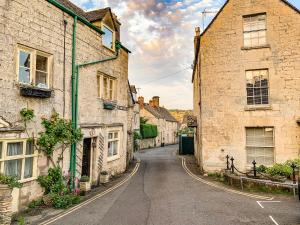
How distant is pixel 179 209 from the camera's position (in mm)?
8883

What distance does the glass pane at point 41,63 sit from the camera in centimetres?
1003

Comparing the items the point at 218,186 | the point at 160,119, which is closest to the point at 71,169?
the point at 218,186

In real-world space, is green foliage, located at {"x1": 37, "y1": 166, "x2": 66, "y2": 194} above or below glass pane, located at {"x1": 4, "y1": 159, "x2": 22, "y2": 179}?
below

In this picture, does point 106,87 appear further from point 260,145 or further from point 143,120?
point 143,120

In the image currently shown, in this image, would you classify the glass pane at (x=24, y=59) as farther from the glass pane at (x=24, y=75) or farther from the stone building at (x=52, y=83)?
the glass pane at (x=24, y=75)

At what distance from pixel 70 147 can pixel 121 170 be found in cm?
620

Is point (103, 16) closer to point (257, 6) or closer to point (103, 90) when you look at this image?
point (103, 90)

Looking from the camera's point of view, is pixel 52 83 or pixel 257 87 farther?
pixel 257 87

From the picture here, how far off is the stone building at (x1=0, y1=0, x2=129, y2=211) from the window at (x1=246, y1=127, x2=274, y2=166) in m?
8.69

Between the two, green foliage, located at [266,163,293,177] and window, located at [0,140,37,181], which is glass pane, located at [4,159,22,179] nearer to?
window, located at [0,140,37,181]

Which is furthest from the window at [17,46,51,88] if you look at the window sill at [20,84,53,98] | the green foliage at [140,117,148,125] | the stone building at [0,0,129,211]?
the green foliage at [140,117,148,125]

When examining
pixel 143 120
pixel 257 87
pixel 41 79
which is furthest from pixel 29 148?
pixel 143 120

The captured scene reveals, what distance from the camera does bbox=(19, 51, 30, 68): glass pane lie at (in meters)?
8.98

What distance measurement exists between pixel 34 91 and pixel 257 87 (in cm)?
1272
